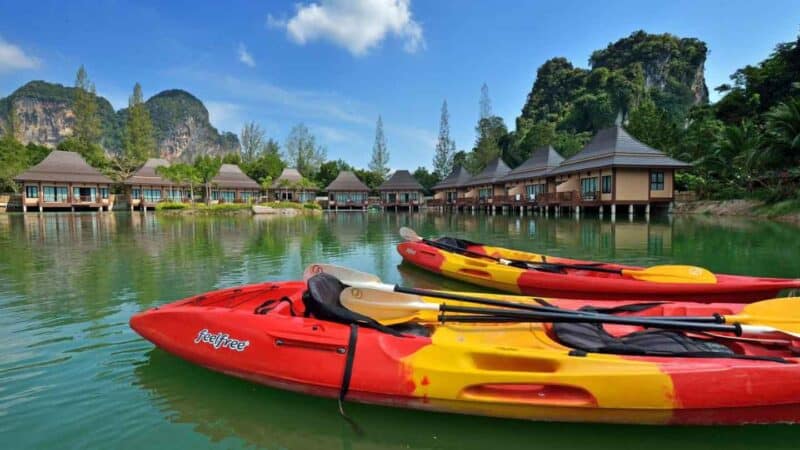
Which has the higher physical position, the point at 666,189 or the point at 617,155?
the point at 617,155

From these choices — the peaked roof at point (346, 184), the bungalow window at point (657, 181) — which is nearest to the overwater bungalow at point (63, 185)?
the peaked roof at point (346, 184)

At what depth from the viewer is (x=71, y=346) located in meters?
4.91

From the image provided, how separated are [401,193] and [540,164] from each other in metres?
20.8

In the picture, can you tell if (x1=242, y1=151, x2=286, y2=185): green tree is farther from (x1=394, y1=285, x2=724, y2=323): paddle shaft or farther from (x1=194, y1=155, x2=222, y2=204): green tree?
(x1=394, y1=285, x2=724, y2=323): paddle shaft

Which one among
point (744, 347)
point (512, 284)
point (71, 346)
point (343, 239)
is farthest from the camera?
point (343, 239)

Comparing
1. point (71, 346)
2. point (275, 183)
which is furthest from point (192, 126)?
point (71, 346)

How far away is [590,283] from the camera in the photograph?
241 inches

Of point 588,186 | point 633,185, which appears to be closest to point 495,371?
point 633,185

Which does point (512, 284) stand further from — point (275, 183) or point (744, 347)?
point (275, 183)

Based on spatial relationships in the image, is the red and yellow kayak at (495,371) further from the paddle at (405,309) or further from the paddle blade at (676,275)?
the paddle blade at (676,275)

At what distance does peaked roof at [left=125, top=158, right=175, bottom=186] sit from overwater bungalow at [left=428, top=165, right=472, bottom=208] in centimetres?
3040

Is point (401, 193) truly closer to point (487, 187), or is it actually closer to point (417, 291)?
point (487, 187)

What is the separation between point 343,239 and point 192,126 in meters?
125

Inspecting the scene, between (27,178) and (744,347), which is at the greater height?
(27,178)
